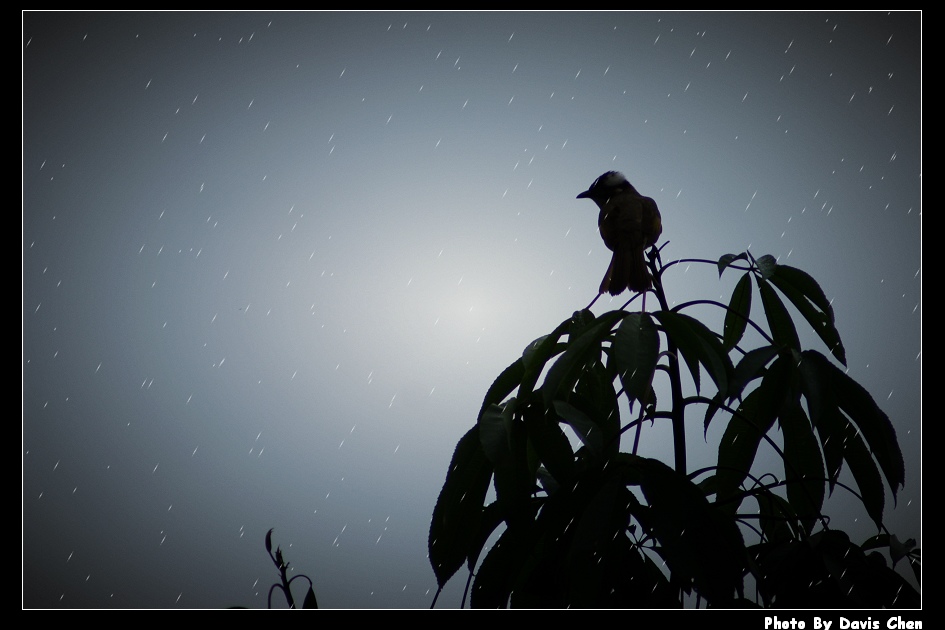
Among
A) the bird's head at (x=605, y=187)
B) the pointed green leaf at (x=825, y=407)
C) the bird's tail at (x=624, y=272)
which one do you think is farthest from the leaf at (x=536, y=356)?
the bird's head at (x=605, y=187)

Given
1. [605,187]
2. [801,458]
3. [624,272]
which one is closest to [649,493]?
[801,458]

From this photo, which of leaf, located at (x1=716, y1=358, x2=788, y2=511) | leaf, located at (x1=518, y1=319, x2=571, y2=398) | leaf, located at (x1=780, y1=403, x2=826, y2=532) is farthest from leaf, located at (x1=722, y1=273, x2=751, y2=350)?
leaf, located at (x1=518, y1=319, x2=571, y2=398)

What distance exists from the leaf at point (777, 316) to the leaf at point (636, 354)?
A: 647mm

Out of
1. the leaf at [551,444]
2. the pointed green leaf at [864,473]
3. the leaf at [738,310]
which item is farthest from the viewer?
the leaf at [738,310]

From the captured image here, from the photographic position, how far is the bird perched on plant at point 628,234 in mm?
2709

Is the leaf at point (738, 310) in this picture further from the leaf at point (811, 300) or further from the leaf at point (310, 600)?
the leaf at point (310, 600)

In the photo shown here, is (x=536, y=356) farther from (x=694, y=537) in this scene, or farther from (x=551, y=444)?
(x=694, y=537)

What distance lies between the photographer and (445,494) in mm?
1580

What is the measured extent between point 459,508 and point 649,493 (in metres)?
0.47

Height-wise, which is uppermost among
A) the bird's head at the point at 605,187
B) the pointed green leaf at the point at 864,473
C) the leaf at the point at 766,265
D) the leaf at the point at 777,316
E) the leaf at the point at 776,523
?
the bird's head at the point at 605,187

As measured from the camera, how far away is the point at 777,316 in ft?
6.50
